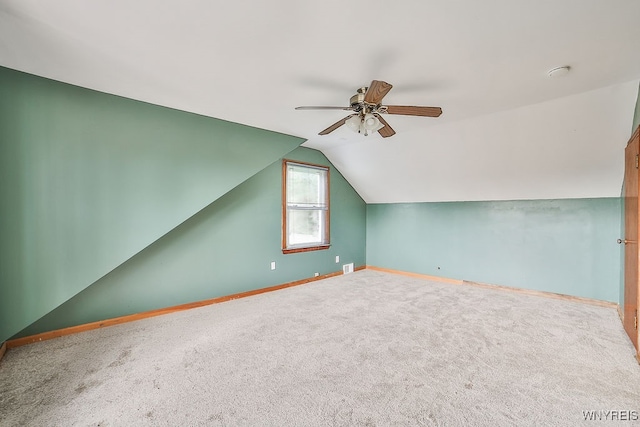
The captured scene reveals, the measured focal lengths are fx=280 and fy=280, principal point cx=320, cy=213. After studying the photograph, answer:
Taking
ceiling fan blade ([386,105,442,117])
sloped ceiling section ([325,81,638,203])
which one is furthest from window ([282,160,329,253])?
ceiling fan blade ([386,105,442,117])

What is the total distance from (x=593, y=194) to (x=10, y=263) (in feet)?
20.0

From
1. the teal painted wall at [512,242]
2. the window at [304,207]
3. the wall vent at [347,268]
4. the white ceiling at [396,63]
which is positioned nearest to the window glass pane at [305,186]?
the window at [304,207]

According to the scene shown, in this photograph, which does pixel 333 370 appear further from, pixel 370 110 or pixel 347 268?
pixel 347 268

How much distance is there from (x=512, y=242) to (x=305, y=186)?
10.7 feet

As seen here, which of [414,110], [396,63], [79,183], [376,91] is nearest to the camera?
[376,91]

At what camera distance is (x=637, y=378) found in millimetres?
1912

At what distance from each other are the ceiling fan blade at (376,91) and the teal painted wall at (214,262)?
231cm

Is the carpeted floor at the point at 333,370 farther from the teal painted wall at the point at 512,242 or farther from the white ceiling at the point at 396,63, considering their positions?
the white ceiling at the point at 396,63

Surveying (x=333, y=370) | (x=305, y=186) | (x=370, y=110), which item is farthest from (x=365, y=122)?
(x=305, y=186)

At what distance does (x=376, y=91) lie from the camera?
2.00m

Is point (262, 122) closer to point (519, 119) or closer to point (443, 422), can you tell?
point (519, 119)

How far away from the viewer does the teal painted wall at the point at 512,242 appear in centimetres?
348

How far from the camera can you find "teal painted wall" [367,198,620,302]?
11.4 ft

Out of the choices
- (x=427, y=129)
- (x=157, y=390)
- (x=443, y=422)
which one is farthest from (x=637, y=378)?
(x=157, y=390)
